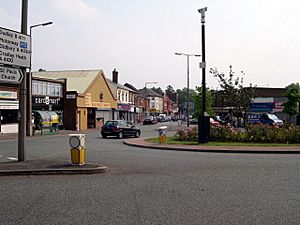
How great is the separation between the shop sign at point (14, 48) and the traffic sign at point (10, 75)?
0.20m

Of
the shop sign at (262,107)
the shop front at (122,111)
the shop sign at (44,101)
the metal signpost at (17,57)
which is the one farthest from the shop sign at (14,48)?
the shop sign at (262,107)

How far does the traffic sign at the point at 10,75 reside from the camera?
13523mm

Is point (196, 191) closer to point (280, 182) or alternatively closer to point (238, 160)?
point (280, 182)

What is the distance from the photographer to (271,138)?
Result: 25.1 m

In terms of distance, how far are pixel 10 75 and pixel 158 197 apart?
7.45 m

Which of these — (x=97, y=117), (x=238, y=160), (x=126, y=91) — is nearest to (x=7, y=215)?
(x=238, y=160)

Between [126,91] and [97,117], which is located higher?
[126,91]

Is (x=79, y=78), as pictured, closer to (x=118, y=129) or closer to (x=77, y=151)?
(x=118, y=129)

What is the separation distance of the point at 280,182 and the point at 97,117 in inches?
2096

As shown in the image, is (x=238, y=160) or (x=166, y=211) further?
(x=238, y=160)

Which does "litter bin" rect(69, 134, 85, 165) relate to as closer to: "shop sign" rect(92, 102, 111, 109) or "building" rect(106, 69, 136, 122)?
"shop sign" rect(92, 102, 111, 109)

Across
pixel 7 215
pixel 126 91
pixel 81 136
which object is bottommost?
pixel 7 215

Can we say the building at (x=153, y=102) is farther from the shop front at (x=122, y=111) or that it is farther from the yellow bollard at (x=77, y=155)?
the yellow bollard at (x=77, y=155)

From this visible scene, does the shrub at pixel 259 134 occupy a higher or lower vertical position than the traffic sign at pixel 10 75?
lower
